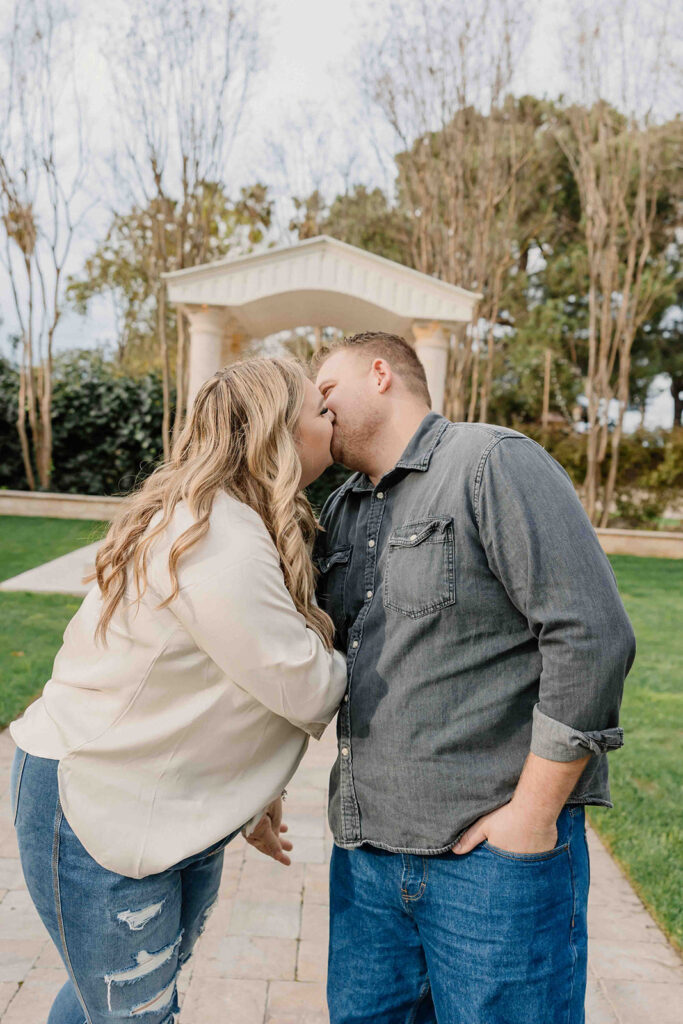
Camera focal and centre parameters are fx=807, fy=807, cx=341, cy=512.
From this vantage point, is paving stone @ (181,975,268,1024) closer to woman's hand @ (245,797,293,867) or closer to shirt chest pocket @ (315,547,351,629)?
woman's hand @ (245,797,293,867)

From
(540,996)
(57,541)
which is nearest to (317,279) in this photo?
(57,541)

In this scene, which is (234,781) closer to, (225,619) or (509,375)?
(225,619)

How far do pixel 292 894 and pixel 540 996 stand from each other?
1.84 meters

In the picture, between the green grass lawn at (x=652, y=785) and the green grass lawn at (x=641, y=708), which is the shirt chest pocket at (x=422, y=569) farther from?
the green grass lawn at (x=652, y=785)

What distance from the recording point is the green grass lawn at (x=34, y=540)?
9552 millimetres

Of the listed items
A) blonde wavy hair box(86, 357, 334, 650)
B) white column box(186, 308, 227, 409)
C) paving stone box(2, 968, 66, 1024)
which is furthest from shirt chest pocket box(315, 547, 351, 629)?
white column box(186, 308, 227, 409)

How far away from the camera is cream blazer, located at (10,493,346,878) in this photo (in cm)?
144

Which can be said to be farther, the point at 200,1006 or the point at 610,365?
the point at 610,365

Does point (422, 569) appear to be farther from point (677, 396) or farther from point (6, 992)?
point (677, 396)

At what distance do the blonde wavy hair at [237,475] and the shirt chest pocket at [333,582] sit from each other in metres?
0.16

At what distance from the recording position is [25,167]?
47.3 ft

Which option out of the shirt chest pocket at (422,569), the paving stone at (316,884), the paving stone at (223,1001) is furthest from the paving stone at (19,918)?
the shirt chest pocket at (422,569)

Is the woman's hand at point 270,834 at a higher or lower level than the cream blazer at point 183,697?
lower

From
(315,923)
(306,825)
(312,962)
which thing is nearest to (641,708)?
(306,825)
